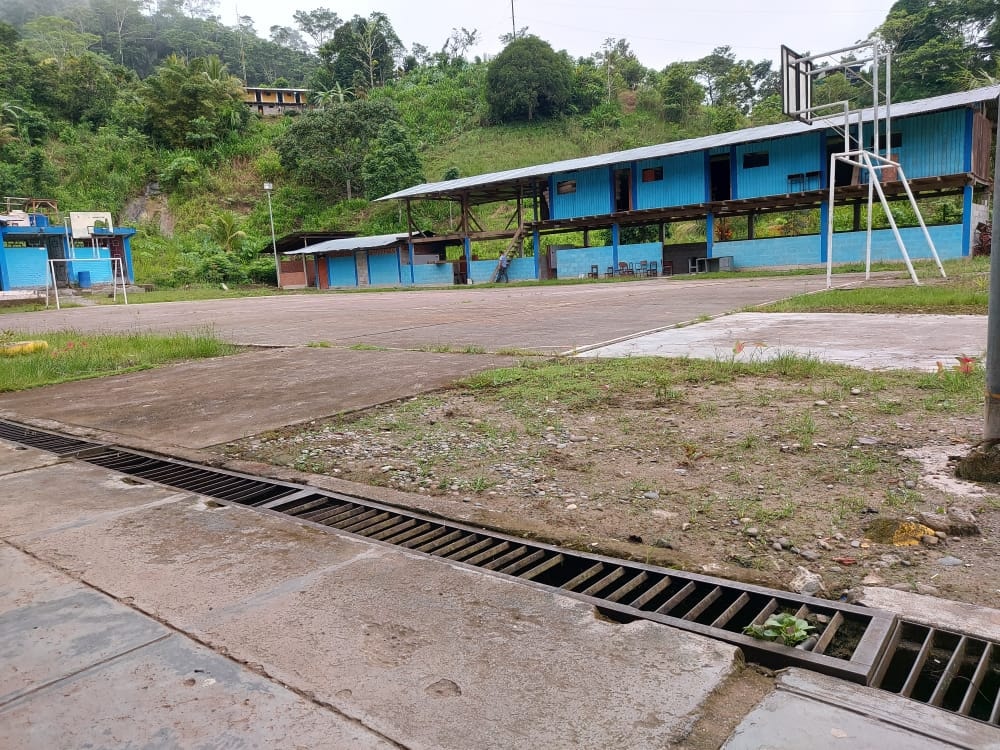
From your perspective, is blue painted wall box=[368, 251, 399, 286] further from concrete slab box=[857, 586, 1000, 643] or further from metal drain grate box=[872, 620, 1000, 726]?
metal drain grate box=[872, 620, 1000, 726]

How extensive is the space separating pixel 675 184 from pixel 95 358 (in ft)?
81.3

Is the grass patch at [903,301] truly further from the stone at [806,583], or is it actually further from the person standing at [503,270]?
the person standing at [503,270]

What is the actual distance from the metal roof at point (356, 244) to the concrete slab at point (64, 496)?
33490 millimetres

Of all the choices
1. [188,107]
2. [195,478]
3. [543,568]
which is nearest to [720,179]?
[195,478]

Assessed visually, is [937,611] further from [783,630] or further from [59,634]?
[59,634]

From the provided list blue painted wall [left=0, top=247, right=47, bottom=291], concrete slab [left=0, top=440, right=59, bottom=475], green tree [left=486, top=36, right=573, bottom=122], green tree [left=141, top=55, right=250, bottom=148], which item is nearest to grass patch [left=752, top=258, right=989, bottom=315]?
concrete slab [left=0, top=440, right=59, bottom=475]

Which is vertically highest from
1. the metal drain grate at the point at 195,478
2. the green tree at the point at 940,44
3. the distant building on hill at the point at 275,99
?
the distant building on hill at the point at 275,99

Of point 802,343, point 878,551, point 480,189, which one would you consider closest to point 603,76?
point 480,189

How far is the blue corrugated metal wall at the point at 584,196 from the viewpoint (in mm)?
30878

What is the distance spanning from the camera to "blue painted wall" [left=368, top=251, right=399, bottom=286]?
123 feet

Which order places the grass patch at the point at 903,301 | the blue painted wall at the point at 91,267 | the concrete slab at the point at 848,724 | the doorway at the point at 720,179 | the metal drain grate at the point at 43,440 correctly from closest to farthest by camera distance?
the concrete slab at the point at 848,724 < the metal drain grate at the point at 43,440 < the grass patch at the point at 903,301 < the doorway at the point at 720,179 < the blue painted wall at the point at 91,267

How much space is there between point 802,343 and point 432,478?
15.2 ft

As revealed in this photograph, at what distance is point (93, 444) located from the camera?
455 cm

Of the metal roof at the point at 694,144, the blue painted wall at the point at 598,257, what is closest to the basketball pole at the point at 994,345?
the metal roof at the point at 694,144
